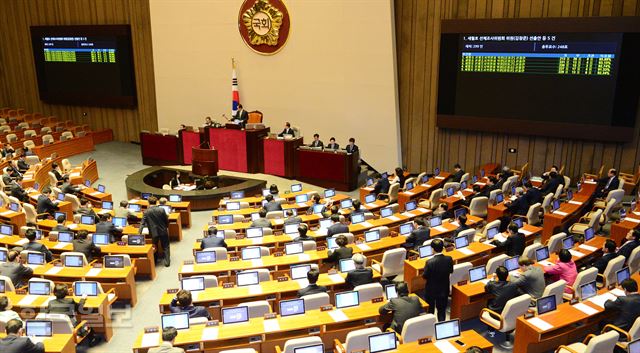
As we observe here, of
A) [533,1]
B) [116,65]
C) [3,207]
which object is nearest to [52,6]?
[116,65]

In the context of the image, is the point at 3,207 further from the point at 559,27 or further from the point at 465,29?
the point at 559,27

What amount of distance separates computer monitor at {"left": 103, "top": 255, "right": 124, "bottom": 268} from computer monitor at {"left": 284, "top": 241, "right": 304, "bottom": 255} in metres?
2.82

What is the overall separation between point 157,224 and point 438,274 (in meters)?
5.70

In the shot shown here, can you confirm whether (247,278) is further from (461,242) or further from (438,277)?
(461,242)

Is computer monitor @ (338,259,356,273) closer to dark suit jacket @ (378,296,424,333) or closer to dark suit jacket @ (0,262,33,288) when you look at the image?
dark suit jacket @ (378,296,424,333)

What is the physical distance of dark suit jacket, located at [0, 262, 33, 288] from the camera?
8.24 meters

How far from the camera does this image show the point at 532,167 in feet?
52.9

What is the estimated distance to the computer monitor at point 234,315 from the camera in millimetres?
6863

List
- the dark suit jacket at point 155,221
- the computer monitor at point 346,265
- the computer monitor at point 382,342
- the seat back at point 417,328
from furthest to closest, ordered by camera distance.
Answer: the dark suit jacket at point 155,221 → the computer monitor at point 346,265 → the seat back at point 417,328 → the computer monitor at point 382,342

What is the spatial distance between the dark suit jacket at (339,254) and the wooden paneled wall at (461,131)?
9.03 meters

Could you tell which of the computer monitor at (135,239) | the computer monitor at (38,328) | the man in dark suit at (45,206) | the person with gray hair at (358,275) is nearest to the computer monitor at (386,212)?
the person with gray hair at (358,275)

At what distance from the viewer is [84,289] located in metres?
7.93

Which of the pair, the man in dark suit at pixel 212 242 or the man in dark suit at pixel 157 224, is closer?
the man in dark suit at pixel 212 242

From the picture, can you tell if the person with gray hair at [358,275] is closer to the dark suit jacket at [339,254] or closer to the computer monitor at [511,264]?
the dark suit jacket at [339,254]
